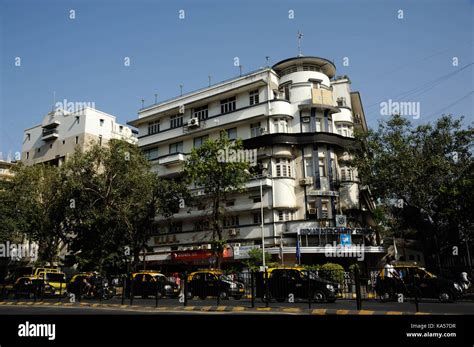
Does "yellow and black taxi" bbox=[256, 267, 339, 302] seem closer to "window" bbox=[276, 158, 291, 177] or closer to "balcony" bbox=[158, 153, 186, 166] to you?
"window" bbox=[276, 158, 291, 177]

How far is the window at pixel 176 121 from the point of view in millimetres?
45844

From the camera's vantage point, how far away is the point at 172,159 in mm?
43500

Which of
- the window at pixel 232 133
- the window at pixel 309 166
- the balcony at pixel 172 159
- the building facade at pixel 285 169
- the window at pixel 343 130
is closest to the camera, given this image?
the building facade at pixel 285 169

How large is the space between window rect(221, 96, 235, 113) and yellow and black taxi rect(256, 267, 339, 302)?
2631cm

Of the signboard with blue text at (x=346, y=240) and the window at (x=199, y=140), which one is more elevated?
the window at (x=199, y=140)

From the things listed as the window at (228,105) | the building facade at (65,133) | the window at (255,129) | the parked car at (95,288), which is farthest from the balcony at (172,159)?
the parked car at (95,288)

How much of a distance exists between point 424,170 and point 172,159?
24.0m

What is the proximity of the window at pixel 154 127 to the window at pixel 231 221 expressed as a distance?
14.2 metres

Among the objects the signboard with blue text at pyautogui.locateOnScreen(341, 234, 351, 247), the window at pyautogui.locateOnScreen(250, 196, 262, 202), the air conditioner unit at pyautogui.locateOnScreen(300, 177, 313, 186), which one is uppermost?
the air conditioner unit at pyautogui.locateOnScreen(300, 177, 313, 186)

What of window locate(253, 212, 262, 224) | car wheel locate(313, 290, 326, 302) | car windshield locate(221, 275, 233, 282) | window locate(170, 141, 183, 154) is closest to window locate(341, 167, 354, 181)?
window locate(253, 212, 262, 224)

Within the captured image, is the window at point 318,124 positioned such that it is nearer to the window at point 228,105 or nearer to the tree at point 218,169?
the window at point 228,105

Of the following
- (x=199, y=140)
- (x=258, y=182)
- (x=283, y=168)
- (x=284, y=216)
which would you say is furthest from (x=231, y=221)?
(x=199, y=140)

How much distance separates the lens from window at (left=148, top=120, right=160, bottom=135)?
48.1 metres
